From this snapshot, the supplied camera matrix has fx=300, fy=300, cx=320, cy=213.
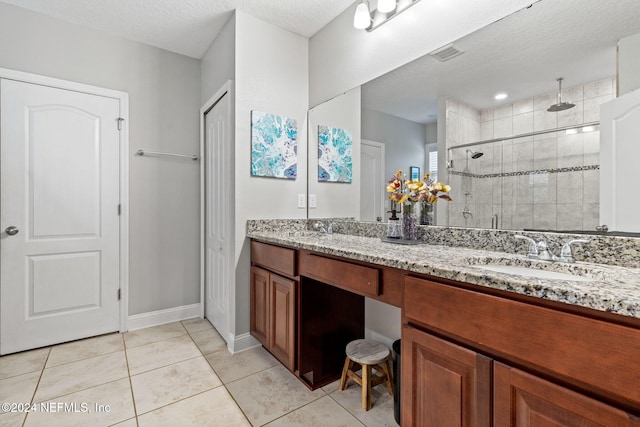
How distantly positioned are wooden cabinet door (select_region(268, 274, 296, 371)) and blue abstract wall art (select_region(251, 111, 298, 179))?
0.86m

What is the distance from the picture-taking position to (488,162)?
1.47 m

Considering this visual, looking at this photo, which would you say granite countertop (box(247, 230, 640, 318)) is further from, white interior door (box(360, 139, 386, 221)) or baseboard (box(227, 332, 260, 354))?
baseboard (box(227, 332, 260, 354))

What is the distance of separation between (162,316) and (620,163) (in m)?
3.28

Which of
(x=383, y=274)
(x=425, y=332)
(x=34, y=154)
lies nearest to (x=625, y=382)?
(x=425, y=332)

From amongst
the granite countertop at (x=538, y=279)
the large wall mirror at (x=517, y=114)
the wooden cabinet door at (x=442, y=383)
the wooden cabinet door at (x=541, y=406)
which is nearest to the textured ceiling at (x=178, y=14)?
the large wall mirror at (x=517, y=114)

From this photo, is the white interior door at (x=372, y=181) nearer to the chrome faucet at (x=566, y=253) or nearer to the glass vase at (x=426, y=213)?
the glass vase at (x=426, y=213)

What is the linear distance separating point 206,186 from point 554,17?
2.71 metres

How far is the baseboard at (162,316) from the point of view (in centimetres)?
266

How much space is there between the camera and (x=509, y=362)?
809 millimetres

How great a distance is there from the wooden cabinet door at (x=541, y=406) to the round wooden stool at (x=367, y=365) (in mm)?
859

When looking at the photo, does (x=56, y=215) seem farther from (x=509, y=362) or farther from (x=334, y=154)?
(x=509, y=362)

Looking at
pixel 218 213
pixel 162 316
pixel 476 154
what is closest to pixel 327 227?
pixel 218 213

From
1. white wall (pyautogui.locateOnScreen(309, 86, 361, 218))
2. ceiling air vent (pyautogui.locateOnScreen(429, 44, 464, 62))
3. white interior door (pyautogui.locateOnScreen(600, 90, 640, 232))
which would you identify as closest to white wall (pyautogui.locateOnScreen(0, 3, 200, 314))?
white wall (pyautogui.locateOnScreen(309, 86, 361, 218))

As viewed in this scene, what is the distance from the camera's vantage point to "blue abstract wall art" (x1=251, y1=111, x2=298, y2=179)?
230 centimetres
